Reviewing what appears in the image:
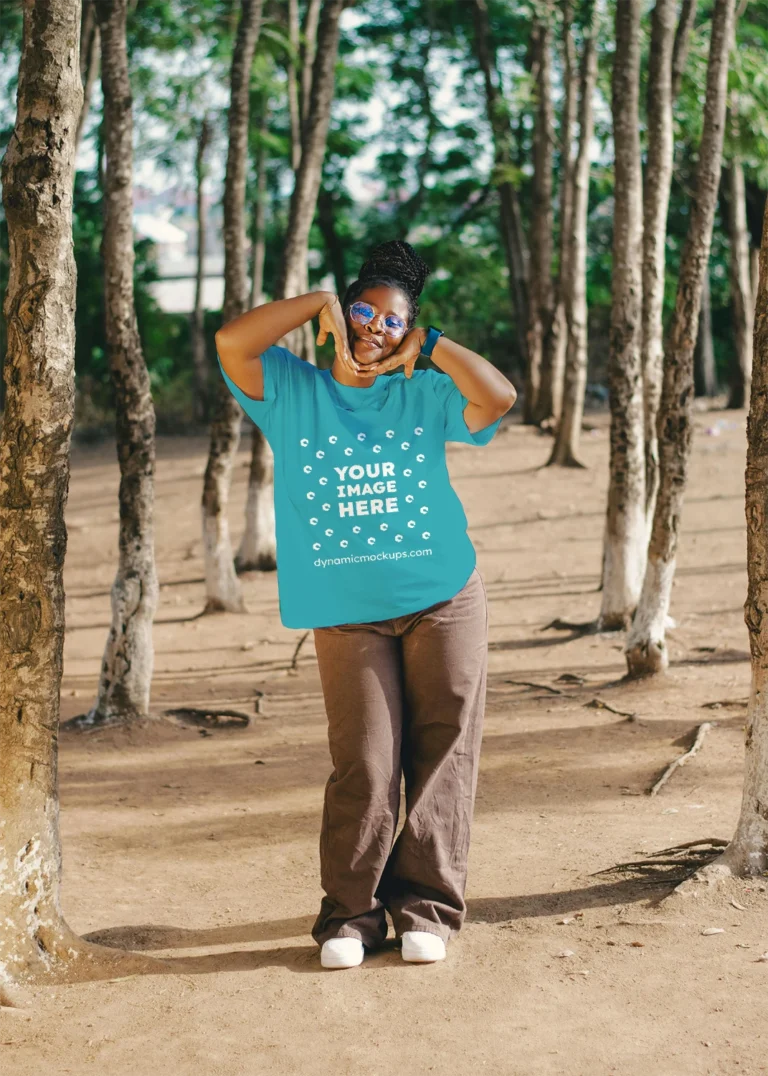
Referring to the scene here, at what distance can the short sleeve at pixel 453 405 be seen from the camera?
11.5 ft

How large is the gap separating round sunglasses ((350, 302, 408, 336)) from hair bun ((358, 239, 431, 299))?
0.12m

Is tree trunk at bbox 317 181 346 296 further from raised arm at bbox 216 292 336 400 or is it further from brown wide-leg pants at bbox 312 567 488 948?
brown wide-leg pants at bbox 312 567 488 948

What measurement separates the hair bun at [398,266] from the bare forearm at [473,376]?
220 millimetres

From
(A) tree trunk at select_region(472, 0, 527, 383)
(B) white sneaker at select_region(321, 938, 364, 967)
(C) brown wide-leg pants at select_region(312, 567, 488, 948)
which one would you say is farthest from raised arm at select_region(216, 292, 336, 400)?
(A) tree trunk at select_region(472, 0, 527, 383)

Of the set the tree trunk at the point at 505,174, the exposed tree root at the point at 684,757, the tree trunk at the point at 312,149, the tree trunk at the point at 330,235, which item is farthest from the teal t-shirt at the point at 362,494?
the tree trunk at the point at 330,235

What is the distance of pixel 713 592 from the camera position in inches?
400

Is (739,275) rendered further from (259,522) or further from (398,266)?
(398,266)

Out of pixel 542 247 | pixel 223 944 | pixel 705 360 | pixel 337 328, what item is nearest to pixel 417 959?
pixel 223 944

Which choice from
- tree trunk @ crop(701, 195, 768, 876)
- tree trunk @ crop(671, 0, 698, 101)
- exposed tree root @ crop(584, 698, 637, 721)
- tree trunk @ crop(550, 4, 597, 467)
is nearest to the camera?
tree trunk @ crop(701, 195, 768, 876)

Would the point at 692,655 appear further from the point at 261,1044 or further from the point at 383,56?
the point at 383,56

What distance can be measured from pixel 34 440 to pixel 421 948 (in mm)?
1812

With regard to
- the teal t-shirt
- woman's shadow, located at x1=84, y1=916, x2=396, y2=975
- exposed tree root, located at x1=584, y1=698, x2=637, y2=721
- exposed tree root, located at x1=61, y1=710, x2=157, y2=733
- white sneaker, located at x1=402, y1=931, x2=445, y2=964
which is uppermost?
the teal t-shirt

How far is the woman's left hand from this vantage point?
3396mm

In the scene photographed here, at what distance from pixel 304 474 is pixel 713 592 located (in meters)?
7.33
